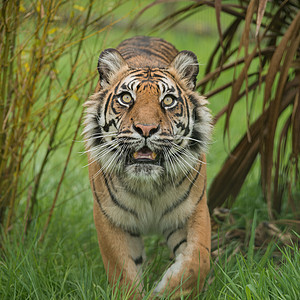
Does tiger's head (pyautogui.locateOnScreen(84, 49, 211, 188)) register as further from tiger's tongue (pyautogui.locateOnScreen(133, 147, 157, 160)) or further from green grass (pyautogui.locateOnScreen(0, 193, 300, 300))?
green grass (pyautogui.locateOnScreen(0, 193, 300, 300))

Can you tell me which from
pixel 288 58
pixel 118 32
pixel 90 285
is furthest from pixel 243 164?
pixel 118 32

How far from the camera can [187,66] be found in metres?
2.63

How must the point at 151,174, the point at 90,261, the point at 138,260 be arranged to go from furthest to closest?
1. the point at 90,261
2. the point at 138,260
3. the point at 151,174

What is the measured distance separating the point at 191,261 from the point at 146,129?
69cm

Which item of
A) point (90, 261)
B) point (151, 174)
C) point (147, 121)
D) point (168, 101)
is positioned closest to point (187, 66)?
point (168, 101)

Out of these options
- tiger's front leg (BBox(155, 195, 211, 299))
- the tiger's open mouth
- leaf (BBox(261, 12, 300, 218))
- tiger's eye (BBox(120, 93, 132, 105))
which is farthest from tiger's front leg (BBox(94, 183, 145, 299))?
leaf (BBox(261, 12, 300, 218))

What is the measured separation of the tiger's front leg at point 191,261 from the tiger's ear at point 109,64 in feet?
2.49

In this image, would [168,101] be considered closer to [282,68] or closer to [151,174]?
[151,174]

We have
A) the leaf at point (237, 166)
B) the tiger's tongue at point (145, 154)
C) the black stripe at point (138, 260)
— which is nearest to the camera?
the tiger's tongue at point (145, 154)

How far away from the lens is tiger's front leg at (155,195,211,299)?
8.09 ft

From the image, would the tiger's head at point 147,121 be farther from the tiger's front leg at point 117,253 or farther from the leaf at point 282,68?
the leaf at point 282,68

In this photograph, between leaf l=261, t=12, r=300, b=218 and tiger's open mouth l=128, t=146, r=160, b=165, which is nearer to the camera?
tiger's open mouth l=128, t=146, r=160, b=165

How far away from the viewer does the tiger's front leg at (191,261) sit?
2.47 m

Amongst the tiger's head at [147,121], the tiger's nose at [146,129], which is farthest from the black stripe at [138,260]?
the tiger's nose at [146,129]
